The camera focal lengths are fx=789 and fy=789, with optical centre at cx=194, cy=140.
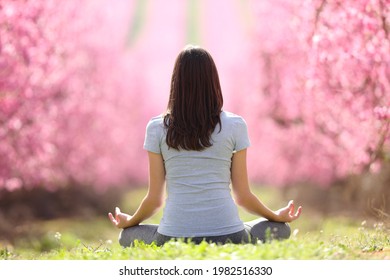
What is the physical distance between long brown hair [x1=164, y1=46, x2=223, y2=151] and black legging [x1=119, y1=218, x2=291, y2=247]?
703 millimetres

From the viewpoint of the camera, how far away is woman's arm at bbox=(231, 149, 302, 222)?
19.9 ft

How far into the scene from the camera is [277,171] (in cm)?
2467

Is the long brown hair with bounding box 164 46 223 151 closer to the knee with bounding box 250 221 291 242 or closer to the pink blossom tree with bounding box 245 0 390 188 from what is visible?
the knee with bounding box 250 221 291 242

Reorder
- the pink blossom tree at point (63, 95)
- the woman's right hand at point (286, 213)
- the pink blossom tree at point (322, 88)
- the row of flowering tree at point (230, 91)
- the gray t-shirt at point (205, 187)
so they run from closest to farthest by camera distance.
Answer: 1. the gray t-shirt at point (205, 187)
2. the woman's right hand at point (286, 213)
3. the pink blossom tree at point (322, 88)
4. the row of flowering tree at point (230, 91)
5. the pink blossom tree at point (63, 95)

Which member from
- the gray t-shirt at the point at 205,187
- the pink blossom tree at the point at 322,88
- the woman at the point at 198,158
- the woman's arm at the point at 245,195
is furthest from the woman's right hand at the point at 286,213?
the pink blossom tree at the point at 322,88

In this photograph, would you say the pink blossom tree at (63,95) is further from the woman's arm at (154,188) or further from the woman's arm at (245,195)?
the woman's arm at (245,195)

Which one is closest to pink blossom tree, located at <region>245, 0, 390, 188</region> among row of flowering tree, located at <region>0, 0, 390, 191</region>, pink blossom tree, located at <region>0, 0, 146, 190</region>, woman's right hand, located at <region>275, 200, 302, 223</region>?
row of flowering tree, located at <region>0, 0, 390, 191</region>

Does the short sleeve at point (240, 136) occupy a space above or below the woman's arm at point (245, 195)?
above

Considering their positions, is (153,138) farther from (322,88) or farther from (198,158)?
(322,88)

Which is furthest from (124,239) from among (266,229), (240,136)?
(240,136)

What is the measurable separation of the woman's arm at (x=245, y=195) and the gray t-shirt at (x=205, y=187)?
2.8 inches

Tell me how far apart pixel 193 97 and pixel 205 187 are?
0.69 metres

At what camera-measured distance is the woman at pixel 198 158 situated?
5938 millimetres
